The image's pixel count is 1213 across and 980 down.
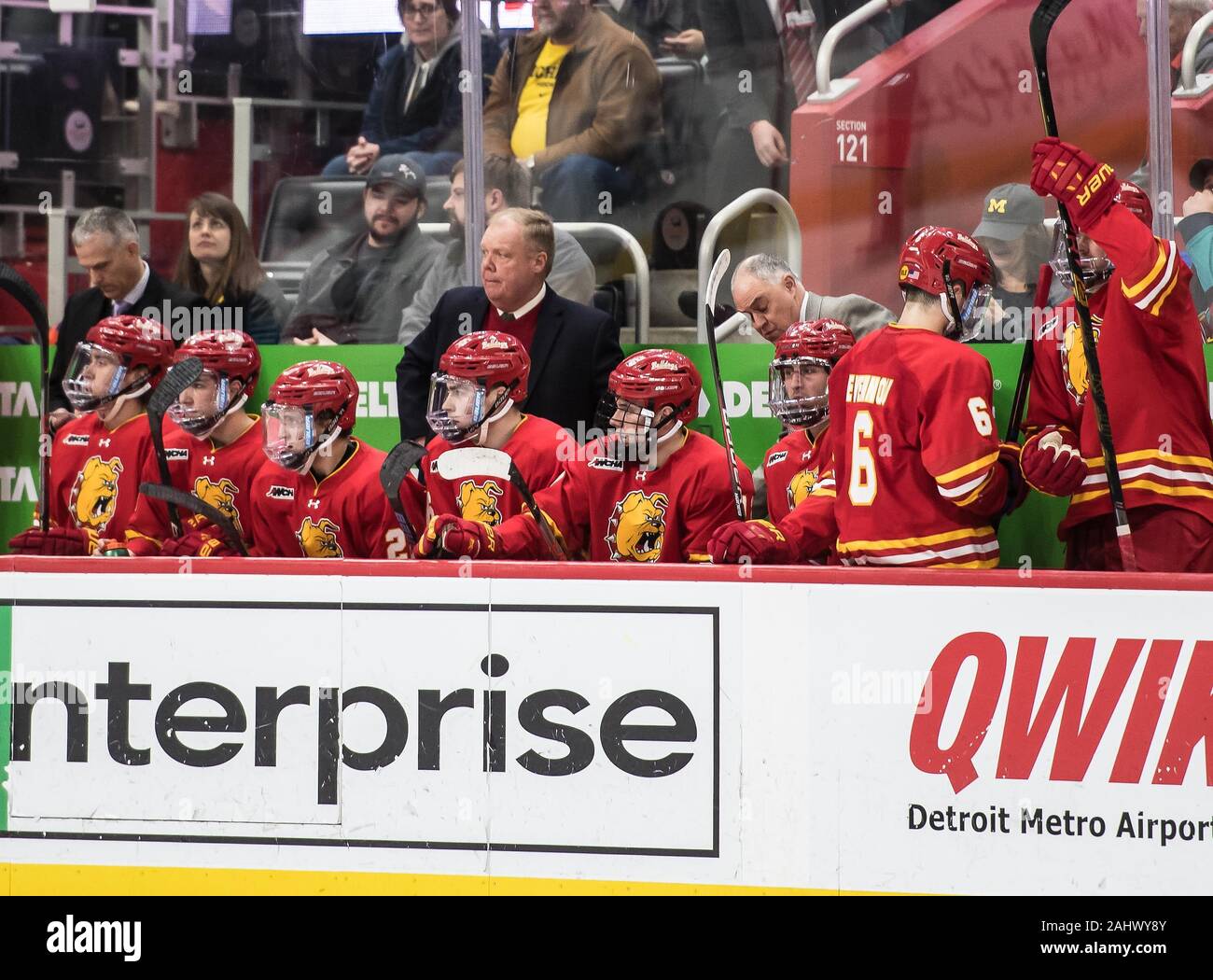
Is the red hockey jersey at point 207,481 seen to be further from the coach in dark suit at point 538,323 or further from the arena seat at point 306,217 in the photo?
the arena seat at point 306,217

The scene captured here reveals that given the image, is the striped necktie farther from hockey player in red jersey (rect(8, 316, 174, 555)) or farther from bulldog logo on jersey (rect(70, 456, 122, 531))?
bulldog logo on jersey (rect(70, 456, 122, 531))

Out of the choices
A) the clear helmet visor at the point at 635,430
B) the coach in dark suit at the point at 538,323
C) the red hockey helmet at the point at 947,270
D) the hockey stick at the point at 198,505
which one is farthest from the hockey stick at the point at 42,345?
the red hockey helmet at the point at 947,270

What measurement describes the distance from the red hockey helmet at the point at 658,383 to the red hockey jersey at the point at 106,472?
164cm

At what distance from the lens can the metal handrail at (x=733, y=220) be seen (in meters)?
4.70

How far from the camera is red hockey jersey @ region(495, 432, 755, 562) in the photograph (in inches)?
162

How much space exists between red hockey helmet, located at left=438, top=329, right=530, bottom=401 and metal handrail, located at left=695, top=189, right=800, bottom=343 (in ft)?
2.32

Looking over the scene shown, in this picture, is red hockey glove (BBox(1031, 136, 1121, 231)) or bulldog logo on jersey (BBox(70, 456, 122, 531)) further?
bulldog logo on jersey (BBox(70, 456, 122, 531))

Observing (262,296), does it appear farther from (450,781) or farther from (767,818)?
(767,818)

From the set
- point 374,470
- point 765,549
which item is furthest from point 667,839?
point 374,470

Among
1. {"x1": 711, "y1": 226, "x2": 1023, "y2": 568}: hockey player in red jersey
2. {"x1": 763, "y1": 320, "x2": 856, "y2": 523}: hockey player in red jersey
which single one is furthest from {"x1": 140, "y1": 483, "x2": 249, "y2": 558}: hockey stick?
{"x1": 763, "y1": 320, "x2": 856, "y2": 523}: hockey player in red jersey

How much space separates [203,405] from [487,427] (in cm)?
99

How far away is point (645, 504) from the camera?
412cm

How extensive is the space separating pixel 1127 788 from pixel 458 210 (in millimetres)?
2778

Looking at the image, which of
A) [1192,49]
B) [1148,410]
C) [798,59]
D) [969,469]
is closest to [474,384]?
[969,469]
